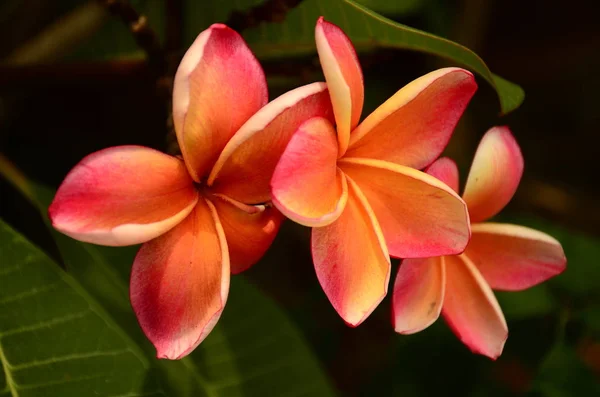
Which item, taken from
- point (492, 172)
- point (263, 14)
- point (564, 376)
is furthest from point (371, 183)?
point (564, 376)

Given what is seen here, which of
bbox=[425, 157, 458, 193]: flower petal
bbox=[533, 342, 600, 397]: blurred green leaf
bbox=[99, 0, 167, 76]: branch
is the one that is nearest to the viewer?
bbox=[425, 157, 458, 193]: flower petal

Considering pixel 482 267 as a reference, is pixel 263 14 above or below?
above

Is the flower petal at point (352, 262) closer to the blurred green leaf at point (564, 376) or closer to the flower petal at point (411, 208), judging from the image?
the flower petal at point (411, 208)

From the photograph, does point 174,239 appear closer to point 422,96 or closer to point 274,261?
point 422,96

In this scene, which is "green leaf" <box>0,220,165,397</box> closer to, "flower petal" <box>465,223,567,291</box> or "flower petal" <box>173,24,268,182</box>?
"flower petal" <box>173,24,268,182</box>

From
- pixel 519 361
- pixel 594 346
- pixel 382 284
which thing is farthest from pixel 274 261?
pixel 382 284

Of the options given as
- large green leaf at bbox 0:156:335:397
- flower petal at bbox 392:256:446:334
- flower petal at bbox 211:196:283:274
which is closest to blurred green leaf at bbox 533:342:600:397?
large green leaf at bbox 0:156:335:397

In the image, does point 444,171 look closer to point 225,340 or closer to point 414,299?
point 414,299
